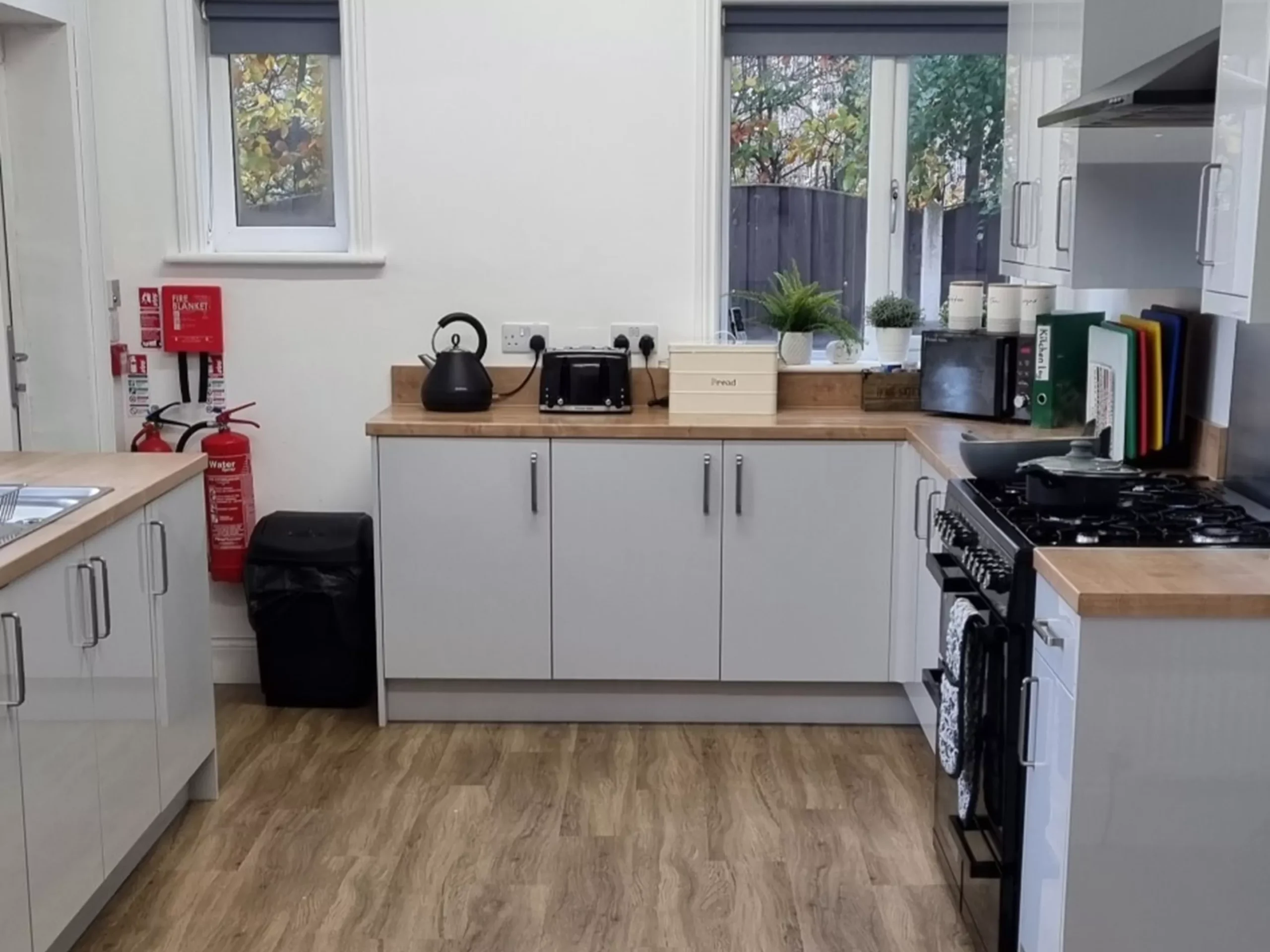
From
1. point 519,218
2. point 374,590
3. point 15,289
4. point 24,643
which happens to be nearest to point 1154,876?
point 24,643

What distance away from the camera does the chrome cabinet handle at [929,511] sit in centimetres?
338

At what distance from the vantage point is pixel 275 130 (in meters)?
4.19

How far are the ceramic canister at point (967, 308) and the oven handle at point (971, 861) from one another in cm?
163

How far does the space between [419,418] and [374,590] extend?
544mm

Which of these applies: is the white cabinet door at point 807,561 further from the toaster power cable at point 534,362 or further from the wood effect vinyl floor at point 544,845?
the toaster power cable at point 534,362

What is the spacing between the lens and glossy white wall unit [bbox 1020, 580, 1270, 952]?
2.03 meters

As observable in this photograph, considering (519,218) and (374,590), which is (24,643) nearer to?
(374,590)

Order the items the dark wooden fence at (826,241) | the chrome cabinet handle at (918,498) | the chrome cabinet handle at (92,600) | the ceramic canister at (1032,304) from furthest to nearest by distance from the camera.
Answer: the dark wooden fence at (826,241)
the ceramic canister at (1032,304)
the chrome cabinet handle at (918,498)
the chrome cabinet handle at (92,600)

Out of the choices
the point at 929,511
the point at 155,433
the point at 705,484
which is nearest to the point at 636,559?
the point at 705,484

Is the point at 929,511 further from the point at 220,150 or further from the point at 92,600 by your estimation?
the point at 220,150

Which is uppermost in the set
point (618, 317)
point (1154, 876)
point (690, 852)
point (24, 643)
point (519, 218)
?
point (519, 218)

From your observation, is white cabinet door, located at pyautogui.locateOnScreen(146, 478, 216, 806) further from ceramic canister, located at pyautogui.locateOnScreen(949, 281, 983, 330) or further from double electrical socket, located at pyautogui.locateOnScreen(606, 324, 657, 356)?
ceramic canister, located at pyautogui.locateOnScreen(949, 281, 983, 330)

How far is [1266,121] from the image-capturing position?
6.84 feet

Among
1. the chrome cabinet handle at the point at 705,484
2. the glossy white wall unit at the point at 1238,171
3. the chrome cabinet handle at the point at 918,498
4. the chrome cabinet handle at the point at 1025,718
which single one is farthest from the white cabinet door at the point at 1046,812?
the chrome cabinet handle at the point at 705,484
